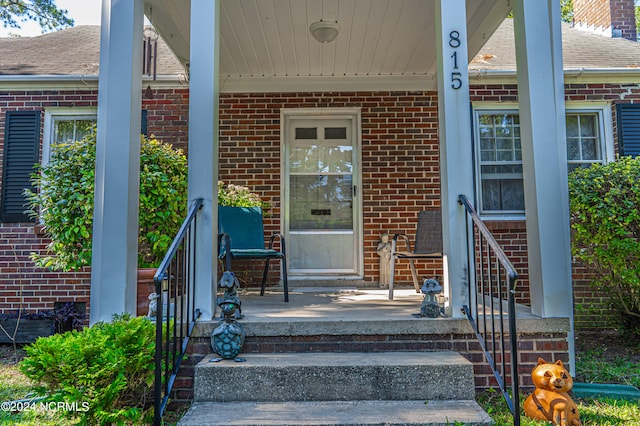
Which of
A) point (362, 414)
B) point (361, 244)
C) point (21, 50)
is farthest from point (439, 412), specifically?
point (21, 50)

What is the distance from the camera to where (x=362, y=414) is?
6.44ft

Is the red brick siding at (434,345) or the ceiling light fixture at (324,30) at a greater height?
the ceiling light fixture at (324,30)

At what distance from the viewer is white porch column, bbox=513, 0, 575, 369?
252cm

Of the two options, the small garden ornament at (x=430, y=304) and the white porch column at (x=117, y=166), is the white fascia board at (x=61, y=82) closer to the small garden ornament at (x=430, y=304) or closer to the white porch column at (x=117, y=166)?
the white porch column at (x=117, y=166)

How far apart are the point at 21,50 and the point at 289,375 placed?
577 centimetres

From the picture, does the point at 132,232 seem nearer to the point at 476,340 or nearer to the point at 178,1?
the point at 178,1

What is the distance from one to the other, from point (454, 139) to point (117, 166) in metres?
2.05

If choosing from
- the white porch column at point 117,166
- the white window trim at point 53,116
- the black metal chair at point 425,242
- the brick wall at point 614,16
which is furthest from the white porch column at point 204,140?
the brick wall at point 614,16

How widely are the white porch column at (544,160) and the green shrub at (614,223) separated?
3.80 feet

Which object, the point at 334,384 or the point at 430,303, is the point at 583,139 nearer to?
the point at 430,303

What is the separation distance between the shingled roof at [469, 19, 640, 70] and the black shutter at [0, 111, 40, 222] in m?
4.87

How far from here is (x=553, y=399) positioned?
2023 mm

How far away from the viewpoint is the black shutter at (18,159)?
461cm

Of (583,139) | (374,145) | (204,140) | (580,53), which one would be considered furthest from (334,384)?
(580,53)
